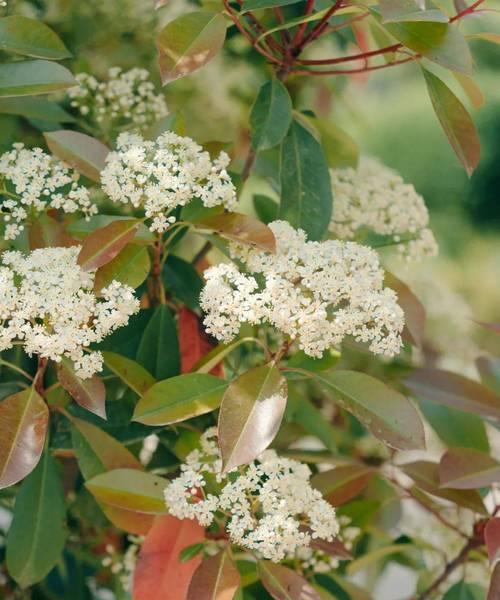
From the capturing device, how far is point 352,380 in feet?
2.96

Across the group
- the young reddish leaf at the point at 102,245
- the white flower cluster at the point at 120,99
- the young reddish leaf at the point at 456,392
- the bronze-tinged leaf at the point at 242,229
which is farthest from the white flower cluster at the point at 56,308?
the young reddish leaf at the point at 456,392

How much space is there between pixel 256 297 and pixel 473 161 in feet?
0.96

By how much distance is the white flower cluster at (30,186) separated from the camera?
0.88m

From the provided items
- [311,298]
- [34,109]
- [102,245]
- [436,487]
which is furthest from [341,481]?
[34,109]

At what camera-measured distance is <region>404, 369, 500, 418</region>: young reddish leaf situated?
1103 mm

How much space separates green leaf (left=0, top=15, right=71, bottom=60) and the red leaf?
0.33m

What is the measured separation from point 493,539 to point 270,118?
1.53 feet

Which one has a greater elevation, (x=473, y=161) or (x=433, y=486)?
(x=473, y=161)

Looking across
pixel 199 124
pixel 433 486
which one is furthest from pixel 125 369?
pixel 199 124

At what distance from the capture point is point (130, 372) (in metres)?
0.92

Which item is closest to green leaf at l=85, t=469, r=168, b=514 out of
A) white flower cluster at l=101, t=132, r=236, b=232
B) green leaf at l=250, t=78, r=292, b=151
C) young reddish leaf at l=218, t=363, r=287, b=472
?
young reddish leaf at l=218, t=363, r=287, b=472

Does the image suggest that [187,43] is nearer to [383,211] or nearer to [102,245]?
[102,245]

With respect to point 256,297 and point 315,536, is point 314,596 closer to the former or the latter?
point 315,536

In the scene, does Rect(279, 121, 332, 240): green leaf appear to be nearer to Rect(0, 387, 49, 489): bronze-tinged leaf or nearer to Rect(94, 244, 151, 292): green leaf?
Rect(94, 244, 151, 292): green leaf
